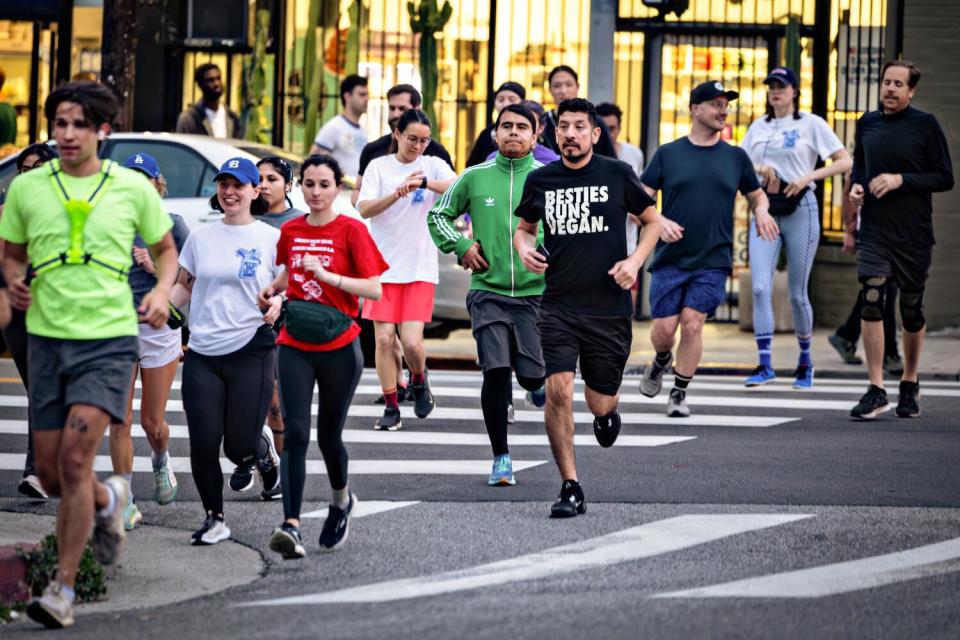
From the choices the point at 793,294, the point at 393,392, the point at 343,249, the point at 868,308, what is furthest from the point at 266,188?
the point at 793,294

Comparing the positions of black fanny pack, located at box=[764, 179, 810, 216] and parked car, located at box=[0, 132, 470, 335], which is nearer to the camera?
black fanny pack, located at box=[764, 179, 810, 216]

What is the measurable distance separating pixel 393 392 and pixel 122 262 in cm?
481

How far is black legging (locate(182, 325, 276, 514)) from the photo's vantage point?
8.02 m

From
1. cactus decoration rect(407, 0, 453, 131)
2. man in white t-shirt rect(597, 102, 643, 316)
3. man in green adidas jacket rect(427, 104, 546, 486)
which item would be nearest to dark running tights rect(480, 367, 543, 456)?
A: man in green adidas jacket rect(427, 104, 546, 486)

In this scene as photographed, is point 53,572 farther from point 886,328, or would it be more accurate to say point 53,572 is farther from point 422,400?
point 886,328

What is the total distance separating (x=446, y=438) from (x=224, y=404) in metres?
3.14

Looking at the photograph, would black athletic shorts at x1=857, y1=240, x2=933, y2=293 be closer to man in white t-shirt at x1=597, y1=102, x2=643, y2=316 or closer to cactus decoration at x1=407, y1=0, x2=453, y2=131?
man in white t-shirt at x1=597, y1=102, x2=643, y2=316

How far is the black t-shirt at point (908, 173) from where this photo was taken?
1166 centimetres

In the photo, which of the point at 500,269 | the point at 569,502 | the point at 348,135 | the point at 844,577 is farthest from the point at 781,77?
the point at 844,577

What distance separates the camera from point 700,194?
11625mm

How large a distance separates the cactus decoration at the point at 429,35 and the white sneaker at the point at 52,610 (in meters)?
13.1

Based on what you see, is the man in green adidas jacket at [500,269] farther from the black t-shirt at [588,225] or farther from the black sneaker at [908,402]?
the black sneaker at [908,402]

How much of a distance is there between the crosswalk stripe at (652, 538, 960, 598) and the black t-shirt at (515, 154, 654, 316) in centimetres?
188

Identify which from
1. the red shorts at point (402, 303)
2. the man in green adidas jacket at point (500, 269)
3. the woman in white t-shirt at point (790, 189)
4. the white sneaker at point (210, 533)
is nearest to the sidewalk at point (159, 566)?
the white sneaker at point (210, 533)
